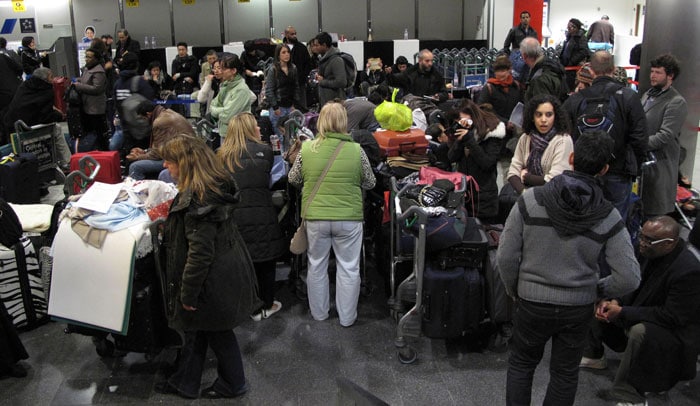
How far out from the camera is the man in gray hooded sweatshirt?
2.92 meters

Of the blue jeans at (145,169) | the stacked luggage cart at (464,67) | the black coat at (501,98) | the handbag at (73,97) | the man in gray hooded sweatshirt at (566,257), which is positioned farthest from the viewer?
the stacked luggage cart at (464,67)

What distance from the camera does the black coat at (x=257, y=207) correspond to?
4438 millimetres

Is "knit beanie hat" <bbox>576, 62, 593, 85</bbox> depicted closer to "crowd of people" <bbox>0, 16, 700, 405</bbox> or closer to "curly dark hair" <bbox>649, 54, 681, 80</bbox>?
"crowd of people" <bbox>0, 16, 700, 405</bbox>

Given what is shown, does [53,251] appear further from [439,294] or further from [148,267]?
[439,294]

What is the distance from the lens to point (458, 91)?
11109mm

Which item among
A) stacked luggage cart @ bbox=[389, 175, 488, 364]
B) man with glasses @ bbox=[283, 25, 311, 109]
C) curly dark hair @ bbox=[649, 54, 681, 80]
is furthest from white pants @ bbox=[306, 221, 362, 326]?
man with glasses @ bbox=[283, 25, 311, 109]

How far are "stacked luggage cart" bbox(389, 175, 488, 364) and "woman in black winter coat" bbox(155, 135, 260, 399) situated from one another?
3.27 feet

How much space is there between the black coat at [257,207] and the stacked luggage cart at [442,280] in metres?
0.89

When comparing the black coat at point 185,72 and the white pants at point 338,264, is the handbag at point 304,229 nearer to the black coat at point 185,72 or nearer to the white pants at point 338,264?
the white pants at point 338,264

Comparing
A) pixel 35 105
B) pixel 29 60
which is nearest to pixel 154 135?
pixel 35 105

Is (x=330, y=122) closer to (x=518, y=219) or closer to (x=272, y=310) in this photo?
(x=272, y=310)

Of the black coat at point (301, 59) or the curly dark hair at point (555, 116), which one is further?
the black coat at point (301, 59)

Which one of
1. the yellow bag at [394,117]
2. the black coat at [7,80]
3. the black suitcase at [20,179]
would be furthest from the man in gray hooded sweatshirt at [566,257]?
the black coat at [7,80]

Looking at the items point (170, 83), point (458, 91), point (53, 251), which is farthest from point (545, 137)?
point (170, 83)
